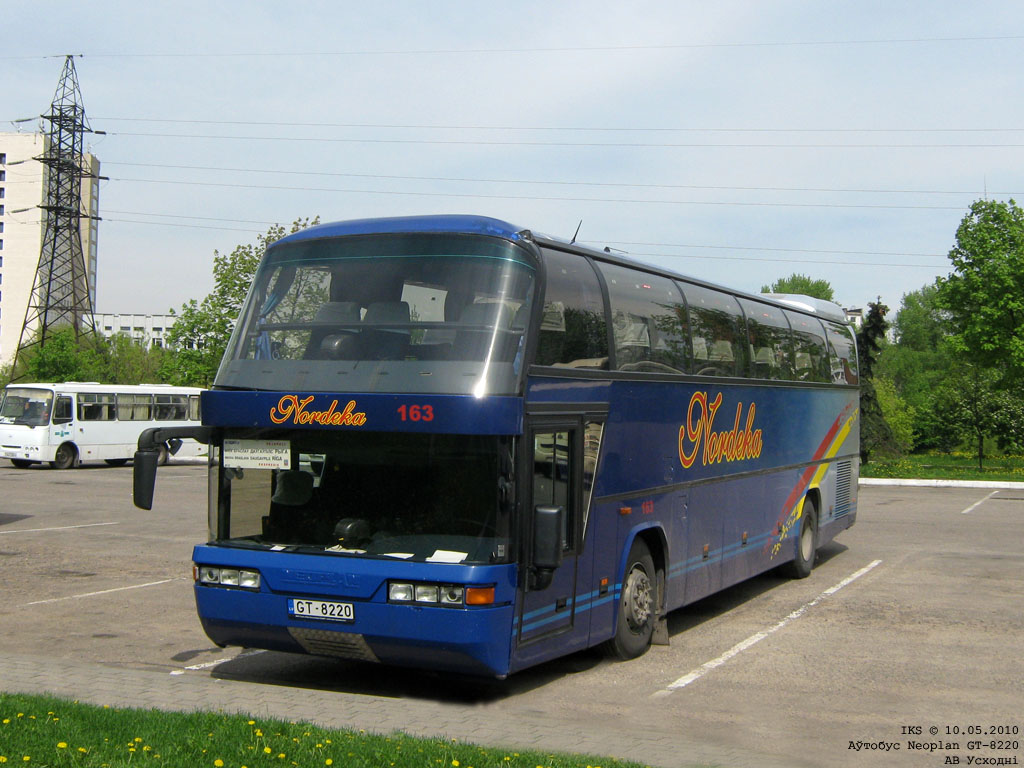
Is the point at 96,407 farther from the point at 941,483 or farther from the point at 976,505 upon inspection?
the point at 941,483

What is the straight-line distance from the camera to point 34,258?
13825 cm

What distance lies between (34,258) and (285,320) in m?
142

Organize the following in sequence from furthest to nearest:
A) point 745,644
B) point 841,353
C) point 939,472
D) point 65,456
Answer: point 939,472
point 65,456
point 841,353
point 745,644

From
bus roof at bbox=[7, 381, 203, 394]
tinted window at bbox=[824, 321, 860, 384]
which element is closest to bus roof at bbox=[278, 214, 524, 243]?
tinted window at bbox=[824, 321, 860, 384]

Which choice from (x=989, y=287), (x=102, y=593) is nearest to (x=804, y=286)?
(x=989, y=287)

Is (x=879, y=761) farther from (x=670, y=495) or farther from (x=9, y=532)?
(x=9, y=532)

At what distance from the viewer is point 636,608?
957 centimetres

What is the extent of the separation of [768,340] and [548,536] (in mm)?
6966

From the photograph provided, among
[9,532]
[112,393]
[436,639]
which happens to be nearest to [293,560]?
[436,639]

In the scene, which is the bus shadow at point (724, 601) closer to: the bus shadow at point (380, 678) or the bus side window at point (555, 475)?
the bus shadow at point (380, 678)

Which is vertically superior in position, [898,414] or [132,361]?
[132,361]

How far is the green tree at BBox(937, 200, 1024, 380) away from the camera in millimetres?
52000

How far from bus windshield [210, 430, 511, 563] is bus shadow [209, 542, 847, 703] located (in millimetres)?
1182

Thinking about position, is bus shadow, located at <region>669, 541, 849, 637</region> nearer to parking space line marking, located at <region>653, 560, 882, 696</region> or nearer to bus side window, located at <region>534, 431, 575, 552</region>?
parking space line marking, located at <region>653, 560, 882, 696</region>
